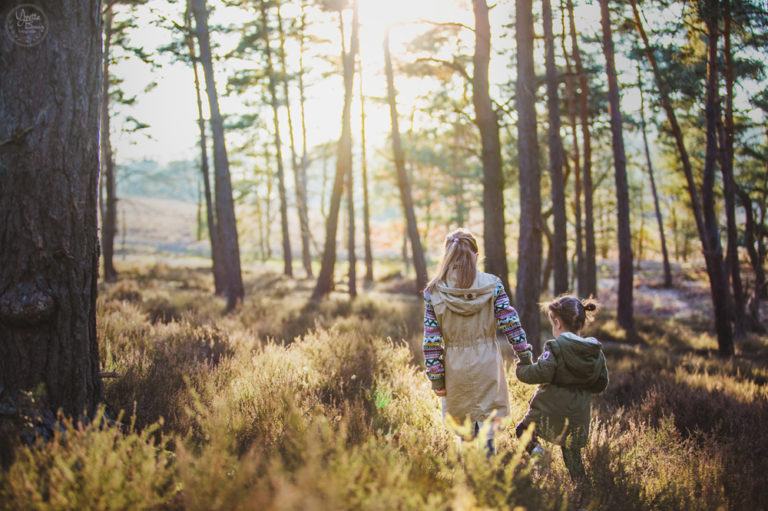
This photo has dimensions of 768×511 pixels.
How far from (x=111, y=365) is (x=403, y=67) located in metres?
11.3

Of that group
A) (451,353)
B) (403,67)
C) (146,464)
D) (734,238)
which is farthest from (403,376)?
(734,238)

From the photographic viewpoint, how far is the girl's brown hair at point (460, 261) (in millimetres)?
3381

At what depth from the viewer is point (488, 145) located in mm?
10016

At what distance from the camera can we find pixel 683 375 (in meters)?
7.77

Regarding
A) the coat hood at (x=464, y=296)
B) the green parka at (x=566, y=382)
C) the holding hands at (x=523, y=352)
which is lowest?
→ the green parka at (x=566, y=382)

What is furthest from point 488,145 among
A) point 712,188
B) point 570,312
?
point 570,312

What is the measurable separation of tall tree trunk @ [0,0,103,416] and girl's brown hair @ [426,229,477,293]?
8.26ft

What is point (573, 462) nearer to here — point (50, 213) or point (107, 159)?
point (50, 213)

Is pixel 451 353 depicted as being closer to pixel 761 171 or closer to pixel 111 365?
pixel 111 365

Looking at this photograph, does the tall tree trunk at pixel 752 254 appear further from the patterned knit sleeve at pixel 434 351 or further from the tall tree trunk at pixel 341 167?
the patterned knit sleeve at pixel 434 351

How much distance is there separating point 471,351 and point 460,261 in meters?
0.67

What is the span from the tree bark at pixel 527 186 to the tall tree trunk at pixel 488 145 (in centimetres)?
124

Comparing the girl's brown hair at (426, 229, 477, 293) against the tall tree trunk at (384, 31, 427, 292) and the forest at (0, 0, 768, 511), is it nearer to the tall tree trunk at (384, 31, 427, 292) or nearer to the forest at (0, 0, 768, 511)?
the forest at (0, 0, 768, 511)

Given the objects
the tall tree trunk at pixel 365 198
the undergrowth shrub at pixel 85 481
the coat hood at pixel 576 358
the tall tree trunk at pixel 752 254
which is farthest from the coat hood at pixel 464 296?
the tall tree trunk at pixel 752 254
